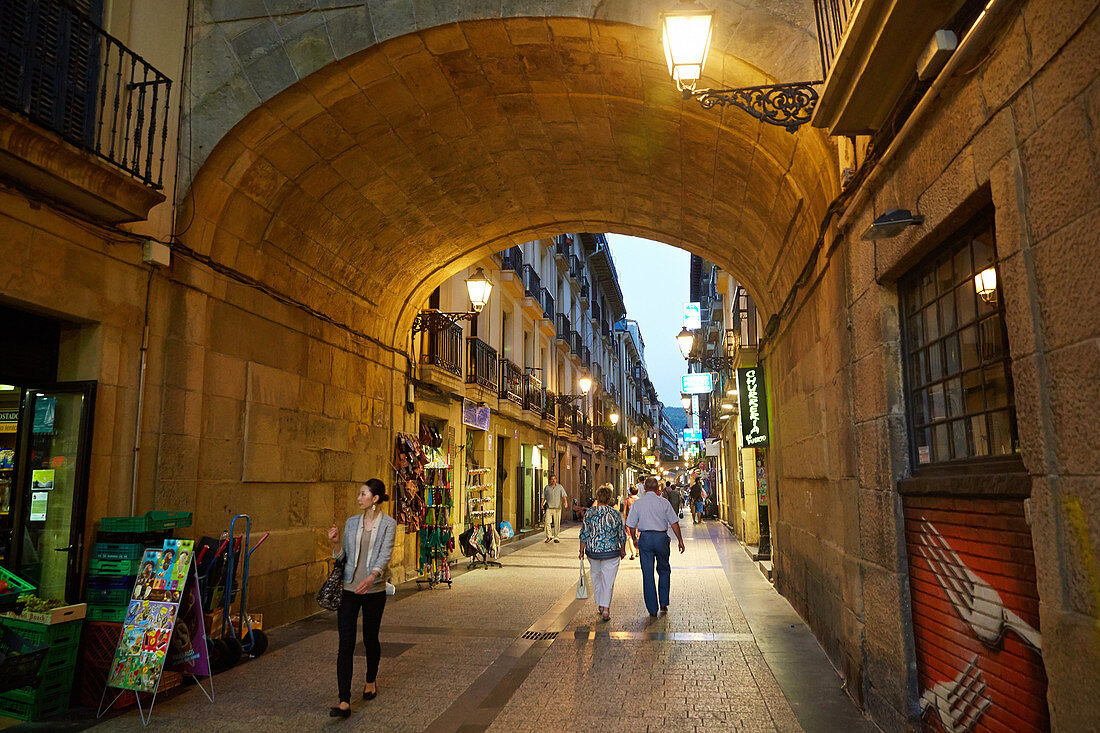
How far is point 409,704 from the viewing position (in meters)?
5.26

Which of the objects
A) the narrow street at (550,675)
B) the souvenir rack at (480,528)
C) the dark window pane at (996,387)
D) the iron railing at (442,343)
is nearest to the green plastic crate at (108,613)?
the narrow street at (550,675)

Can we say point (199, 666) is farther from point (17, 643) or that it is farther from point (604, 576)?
point (604, 576)

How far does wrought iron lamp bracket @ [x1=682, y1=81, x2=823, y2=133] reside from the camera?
491 cm

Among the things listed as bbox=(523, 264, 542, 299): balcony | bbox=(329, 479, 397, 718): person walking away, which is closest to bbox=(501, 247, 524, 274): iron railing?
bbox=(523, 264, 542, 299): balcony

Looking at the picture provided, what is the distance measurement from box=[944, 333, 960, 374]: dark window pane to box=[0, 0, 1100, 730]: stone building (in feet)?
0.06

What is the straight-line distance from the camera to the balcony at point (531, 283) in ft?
69.0

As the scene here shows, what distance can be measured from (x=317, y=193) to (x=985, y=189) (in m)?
6.74

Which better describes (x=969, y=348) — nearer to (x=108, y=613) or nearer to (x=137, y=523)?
(x=137, y=523)

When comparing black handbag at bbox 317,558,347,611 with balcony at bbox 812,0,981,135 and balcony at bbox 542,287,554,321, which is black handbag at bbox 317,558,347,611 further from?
balcony at bbox 542,287,554,321

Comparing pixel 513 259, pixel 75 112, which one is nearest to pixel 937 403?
pixel 75 112

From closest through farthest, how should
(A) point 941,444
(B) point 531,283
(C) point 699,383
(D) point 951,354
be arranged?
(D) point 951,354 < (A) point 941,444 < (B) point 531,283 < (C) point 699,383

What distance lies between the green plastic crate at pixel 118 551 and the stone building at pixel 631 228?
0.75ft

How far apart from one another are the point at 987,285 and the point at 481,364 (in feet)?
44.7

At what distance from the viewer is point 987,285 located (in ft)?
11.5
